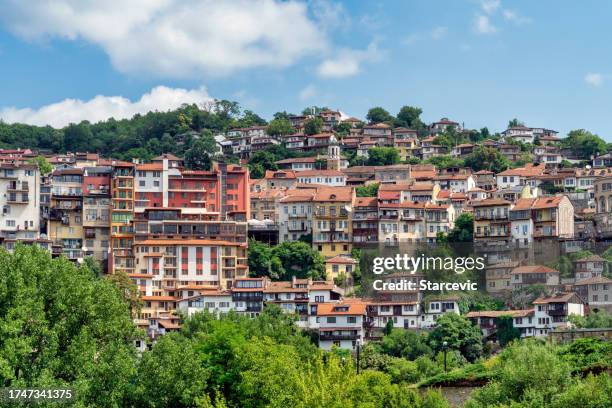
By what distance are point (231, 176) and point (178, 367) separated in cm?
4101

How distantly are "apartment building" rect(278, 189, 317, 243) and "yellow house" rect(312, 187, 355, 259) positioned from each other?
746 mm

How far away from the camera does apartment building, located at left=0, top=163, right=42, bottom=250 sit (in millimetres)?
74938

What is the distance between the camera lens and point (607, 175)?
80688mm

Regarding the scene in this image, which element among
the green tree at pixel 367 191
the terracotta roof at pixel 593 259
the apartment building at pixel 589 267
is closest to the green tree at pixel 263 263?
the green tree at pixel 367 191

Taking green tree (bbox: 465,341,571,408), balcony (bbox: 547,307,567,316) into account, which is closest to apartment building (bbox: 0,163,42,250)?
balcony (bbox: 547,307,567,316)

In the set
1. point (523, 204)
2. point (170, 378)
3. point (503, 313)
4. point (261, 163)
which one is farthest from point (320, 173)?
point (170, 378)

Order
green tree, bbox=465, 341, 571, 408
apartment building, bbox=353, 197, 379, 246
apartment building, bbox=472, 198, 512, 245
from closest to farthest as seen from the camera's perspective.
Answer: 1. green tree, bbox=465, 341, 571, 408
2. apartment building, bbox=472, 198, 512, 245
3. apartment building, bbox=353, 197, 379, 246

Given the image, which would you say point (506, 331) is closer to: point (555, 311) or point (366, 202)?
point (555, 311)

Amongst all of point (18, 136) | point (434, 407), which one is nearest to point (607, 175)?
point (434, 407)

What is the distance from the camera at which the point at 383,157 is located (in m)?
102

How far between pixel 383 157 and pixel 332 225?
25767 mm

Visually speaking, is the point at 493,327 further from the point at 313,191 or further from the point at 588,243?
the point at 313,191

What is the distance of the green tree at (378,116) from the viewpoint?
124 metres

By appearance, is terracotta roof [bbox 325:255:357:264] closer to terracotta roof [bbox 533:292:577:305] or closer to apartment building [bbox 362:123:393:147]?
terracotta roof [bbox 533:292:577:305]
